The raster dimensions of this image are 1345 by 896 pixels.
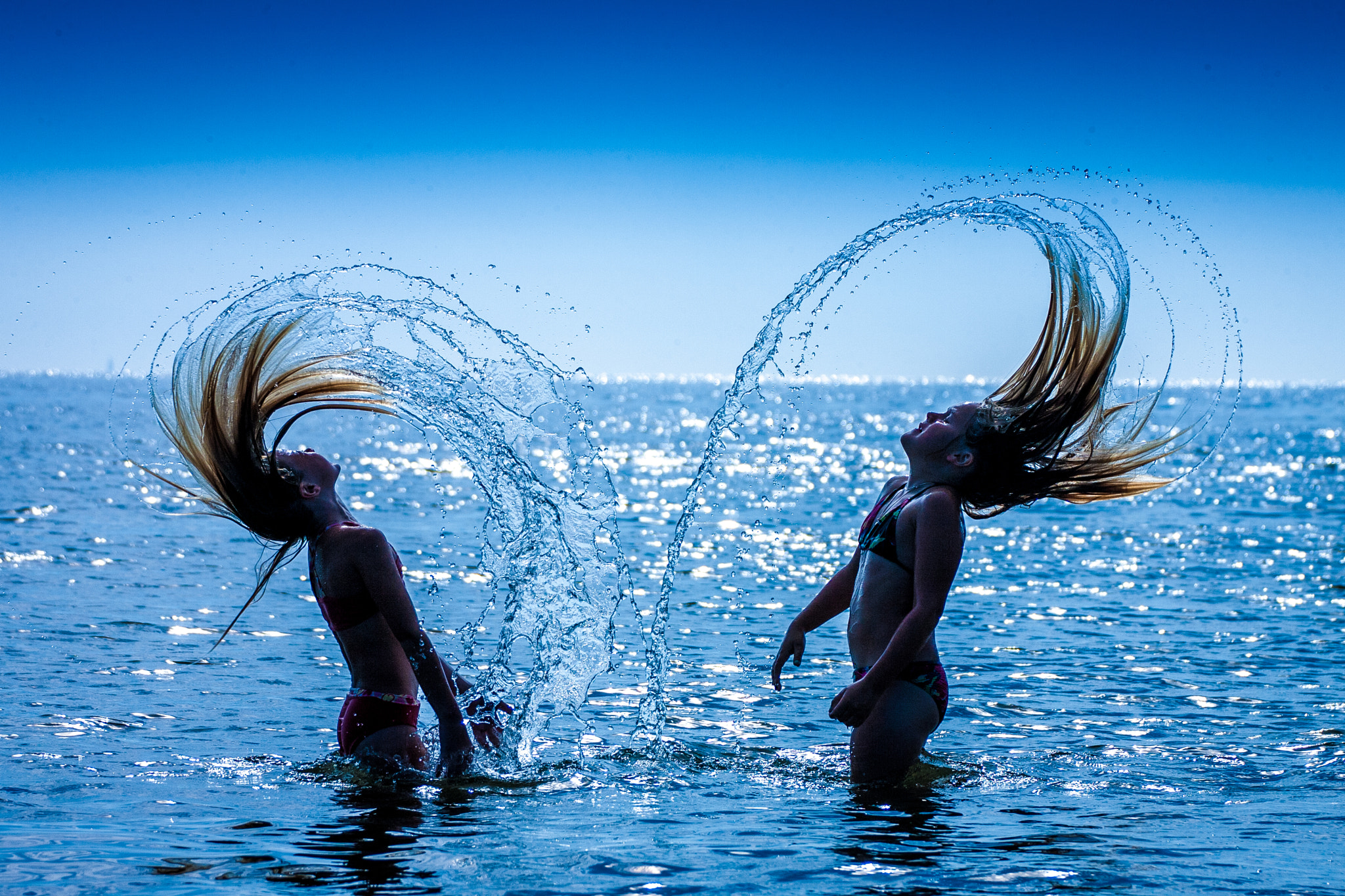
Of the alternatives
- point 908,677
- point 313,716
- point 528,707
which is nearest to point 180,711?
point 313,716

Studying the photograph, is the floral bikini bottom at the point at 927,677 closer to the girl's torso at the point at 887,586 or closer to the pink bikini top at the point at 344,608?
the girl's torso at the point at 887,586

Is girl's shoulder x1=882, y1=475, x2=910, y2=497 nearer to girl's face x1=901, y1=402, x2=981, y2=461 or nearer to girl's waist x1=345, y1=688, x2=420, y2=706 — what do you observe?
girl's face x1=901, y1=402, x2=981, y2=461

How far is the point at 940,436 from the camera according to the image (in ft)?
19.3

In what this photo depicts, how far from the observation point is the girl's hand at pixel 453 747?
577 cm

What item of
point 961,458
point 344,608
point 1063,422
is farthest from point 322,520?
point 1063,422

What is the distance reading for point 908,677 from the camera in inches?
224

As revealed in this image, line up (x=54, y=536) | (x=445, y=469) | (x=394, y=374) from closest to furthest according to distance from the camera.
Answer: (x=394, y=374), (x=54, y=536), (x=445, y=469)

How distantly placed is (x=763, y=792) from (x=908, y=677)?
113cm

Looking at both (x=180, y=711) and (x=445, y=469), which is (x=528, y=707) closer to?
(x=180, y=711)

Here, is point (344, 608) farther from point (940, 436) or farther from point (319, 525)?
point (940, 436)

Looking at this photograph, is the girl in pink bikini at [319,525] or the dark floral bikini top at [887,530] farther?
the dark floral bikini top at [887,530]

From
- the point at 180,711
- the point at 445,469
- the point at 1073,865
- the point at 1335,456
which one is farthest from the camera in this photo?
the point at 1335,456

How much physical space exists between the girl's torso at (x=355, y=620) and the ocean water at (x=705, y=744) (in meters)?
0.53

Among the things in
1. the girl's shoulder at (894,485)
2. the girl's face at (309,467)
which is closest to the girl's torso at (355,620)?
the girl's face at (309,467)
